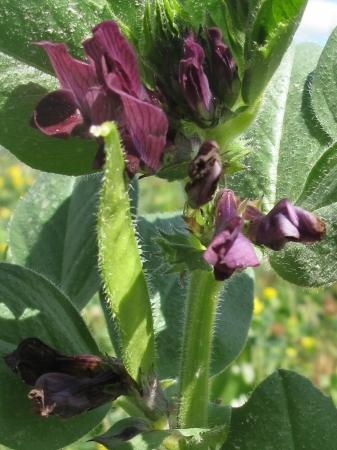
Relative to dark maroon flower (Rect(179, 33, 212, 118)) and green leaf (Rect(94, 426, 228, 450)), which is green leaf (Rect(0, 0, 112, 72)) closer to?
dark maroon flower (Rect(179, 33, 212, 118))

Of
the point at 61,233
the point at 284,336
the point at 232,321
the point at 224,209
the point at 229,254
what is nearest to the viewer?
the point at 229,254

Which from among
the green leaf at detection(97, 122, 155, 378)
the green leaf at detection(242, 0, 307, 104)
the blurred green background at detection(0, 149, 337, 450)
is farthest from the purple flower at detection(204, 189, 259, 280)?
the blurred green background at detection(0, 149, 337, 450)

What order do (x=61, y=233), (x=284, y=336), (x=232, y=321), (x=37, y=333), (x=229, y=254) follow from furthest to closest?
(x=284, y=336) → (x=61, y=233) → (x=232, y=321) → (x=37, y=333) → (x=229, y=254)

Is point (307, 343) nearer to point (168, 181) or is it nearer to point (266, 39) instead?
point (168, 181)

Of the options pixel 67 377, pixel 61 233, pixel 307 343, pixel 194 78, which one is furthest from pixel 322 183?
pixel 307 343

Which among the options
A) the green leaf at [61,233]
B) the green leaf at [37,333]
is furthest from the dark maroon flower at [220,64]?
the green leaf at [61,233]

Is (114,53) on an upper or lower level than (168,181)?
upper

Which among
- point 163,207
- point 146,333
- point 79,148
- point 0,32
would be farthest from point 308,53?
point 163,207
